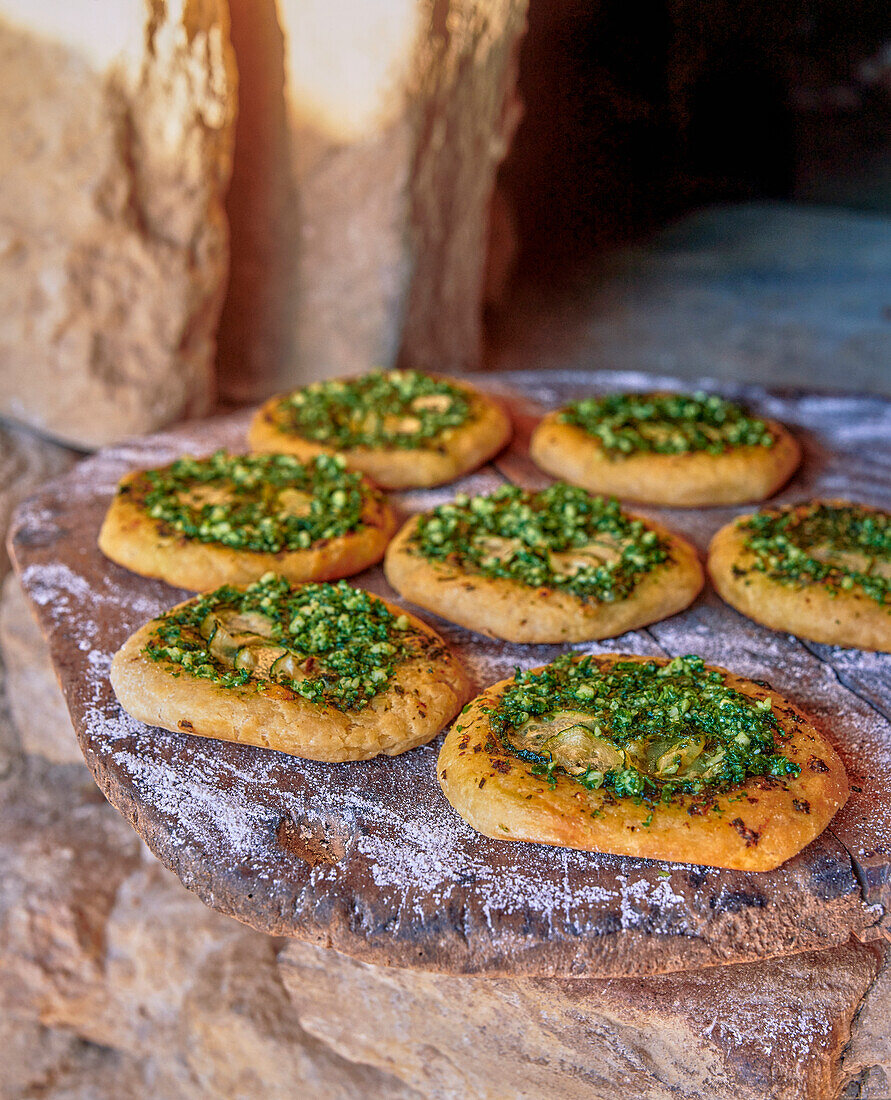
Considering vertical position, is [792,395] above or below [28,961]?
above

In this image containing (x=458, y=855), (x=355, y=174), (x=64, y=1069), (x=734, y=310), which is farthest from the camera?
(x=734, y=310)

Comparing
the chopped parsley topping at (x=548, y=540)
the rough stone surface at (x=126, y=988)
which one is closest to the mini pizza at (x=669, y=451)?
the chopped parsley topping at (x=548, y=540)

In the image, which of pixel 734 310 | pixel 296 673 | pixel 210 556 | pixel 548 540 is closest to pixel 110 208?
pixel 210 556

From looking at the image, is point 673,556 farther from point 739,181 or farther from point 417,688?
point 739,181

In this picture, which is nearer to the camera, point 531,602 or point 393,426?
point 531,602

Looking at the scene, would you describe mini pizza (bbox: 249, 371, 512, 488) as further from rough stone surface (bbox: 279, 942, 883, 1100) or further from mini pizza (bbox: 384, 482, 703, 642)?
rough stone surface (bbox: 279, 942, 883, 1100)

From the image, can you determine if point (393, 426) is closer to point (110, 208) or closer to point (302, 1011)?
point (110, 208)

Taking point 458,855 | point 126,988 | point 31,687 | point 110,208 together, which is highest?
point 110,208

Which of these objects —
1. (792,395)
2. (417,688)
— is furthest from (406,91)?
(417,688)
